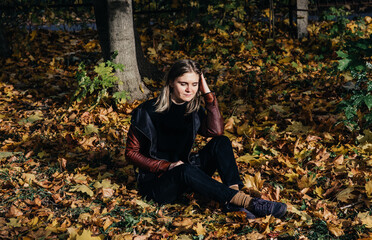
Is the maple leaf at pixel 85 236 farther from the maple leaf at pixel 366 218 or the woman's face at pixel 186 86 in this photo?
the maple leaf at pixel 366 218

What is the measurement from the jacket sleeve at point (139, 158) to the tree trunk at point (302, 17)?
4632mm

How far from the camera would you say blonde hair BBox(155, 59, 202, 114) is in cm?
285

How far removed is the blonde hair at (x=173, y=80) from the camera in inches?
112

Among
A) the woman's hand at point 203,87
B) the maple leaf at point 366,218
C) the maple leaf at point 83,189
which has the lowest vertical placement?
the maple leaf at point 366,218

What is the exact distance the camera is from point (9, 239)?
8.09 feet

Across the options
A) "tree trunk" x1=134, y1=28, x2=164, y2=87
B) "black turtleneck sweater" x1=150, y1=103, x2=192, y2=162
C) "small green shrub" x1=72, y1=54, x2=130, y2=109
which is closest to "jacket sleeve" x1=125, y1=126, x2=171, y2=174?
"black turtleneck sweater" x1=150, y1=103, x2=192, y2=162

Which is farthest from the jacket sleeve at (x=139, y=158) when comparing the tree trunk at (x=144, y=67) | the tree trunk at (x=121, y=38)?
the tree trunk at (x=144, y=67)

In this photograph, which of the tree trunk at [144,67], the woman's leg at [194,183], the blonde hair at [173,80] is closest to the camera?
the woman's leg at [194,183]

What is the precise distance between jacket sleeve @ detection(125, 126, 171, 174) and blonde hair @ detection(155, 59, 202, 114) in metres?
0.27

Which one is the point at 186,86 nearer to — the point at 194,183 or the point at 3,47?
the point at 194,183

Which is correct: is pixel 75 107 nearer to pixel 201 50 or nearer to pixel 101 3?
pixel 101 3

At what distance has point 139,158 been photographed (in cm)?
292

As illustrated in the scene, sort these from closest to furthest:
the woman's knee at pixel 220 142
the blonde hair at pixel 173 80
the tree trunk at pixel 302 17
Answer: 1. the blonde hair at pixel 173 80
2. the woman's knee at pixel 220 142
3. the tree trunk at pixel 302 17

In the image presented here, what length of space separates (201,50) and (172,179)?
396 cm
